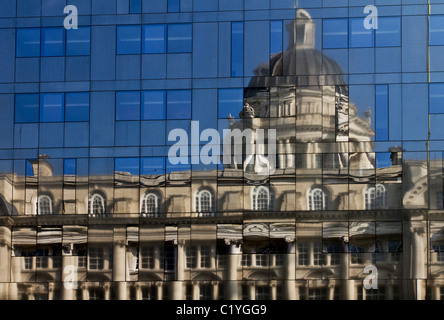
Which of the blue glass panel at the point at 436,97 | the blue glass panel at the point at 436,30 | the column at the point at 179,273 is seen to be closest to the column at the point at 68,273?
the column at the point at 179,273

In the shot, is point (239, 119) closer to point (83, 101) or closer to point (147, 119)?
point (147, 119)

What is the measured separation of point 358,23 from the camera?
33375mm

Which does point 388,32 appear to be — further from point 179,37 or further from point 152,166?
point 152,166

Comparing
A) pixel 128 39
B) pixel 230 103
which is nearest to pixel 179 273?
pixel 230 103

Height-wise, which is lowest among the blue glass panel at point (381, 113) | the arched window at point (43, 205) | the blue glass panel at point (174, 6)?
the arched window at point (43, 205)

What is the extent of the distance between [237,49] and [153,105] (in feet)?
14.8

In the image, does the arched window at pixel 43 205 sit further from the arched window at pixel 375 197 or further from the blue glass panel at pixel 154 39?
the arched window at pixel 375 197

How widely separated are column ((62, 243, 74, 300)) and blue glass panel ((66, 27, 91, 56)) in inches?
342

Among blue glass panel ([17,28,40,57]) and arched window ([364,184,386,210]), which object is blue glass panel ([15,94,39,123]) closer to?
blue glass panel ([17,28,40,57])

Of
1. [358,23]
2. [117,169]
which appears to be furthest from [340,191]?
[117,169]

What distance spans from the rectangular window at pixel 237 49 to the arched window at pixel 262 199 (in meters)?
5.20

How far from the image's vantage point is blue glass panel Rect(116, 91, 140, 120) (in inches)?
1324

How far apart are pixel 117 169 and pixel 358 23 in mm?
12548

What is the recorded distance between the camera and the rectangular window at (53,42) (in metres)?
34.2
